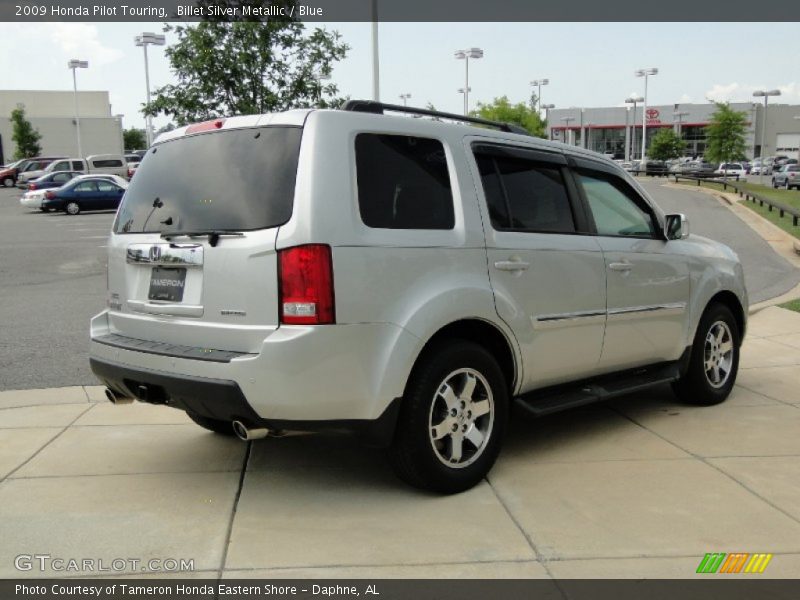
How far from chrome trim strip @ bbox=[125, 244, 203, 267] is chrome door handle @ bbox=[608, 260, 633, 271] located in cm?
263

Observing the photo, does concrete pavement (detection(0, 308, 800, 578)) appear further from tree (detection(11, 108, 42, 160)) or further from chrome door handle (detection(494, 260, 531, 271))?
tree (detection(11, 108, 42, 160))

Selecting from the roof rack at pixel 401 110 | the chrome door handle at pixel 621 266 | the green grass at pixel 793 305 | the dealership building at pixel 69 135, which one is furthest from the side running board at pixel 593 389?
the dealership building at pixel 69 135

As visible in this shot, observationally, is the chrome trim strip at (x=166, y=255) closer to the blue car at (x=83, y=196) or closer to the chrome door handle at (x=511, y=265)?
the chrome door handle at (x=511, y=265)

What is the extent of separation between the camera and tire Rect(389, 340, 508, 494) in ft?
13.2

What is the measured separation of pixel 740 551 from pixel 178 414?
3960 millimetres

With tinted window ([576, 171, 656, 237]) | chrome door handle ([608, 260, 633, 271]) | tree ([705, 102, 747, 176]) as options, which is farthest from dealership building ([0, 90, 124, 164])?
chrome door handle ([608, 260, 633, 271])

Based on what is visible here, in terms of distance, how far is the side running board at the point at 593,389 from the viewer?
4.73 m

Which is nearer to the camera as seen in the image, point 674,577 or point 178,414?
point 674,577

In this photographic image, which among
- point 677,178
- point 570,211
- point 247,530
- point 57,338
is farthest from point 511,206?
point 677,178

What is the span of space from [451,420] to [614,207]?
2.16 metres

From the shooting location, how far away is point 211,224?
400 centimetres
